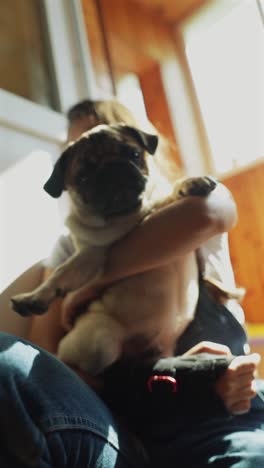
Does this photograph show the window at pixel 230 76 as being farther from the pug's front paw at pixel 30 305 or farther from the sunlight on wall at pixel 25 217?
the pug's front paw at pixel 30 305

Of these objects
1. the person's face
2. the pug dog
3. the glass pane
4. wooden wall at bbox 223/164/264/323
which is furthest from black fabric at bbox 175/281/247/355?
wooden wall at bbox 223/164/264/323

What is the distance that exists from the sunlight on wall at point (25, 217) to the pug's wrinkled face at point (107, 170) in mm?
287

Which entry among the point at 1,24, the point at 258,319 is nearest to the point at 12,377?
the point at 1,24

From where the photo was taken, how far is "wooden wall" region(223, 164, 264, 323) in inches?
103

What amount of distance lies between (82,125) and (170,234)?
519 millimetres

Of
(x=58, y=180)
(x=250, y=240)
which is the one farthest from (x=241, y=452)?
(x=250, y=240)

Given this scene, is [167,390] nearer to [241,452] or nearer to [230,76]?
[241,452]

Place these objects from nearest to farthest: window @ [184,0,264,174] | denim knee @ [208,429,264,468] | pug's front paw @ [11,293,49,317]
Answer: denim knee @ [208,429,264,468], pug's front paw @ [11,293,49,317], window @ [184,0,264,174]

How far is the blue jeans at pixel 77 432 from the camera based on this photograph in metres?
0.59

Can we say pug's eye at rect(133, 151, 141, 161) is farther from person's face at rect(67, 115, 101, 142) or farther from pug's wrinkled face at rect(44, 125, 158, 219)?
person's face at rect(67, 115, 101, 142)

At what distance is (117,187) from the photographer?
1049 millimetres

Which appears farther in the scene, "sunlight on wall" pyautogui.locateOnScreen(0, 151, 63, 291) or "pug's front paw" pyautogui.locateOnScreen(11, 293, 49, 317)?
"sunlight on wall" pyautogui.locateOnScreen(0, 151, 63, 291)

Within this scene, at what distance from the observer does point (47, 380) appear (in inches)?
26.9

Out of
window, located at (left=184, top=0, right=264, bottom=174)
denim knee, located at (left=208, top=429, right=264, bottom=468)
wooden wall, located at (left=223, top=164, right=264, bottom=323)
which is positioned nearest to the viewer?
denim knee, located at (left=208, top=429, right=264, bottom=468)
